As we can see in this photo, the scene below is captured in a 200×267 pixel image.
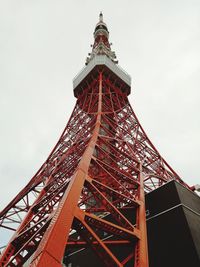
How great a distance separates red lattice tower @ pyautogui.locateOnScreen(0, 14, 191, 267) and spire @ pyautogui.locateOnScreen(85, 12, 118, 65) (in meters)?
0.09

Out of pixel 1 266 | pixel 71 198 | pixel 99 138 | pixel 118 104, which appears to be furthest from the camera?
pixel 118 104

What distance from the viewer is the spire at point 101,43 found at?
25234mm

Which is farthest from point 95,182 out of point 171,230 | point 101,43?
point 101,43

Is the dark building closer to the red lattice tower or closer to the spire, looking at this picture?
the red lattice tower

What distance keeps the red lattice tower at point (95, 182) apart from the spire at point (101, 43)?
9cm

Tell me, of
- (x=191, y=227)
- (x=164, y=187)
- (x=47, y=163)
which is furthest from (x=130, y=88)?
(x=191, y=227)

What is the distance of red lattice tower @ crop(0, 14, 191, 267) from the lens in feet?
15.5

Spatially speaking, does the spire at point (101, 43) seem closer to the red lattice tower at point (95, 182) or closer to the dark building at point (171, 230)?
the red lattice tower at point (95, 182)

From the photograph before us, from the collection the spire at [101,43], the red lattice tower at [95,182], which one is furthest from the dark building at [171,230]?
the spire at [101,43]

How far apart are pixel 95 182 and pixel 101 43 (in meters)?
23.0

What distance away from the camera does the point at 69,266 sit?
33.3 ft

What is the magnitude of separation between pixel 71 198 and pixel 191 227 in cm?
429

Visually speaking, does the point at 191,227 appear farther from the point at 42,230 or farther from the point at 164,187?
the point at 42,230

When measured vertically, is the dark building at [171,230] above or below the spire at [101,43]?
below
